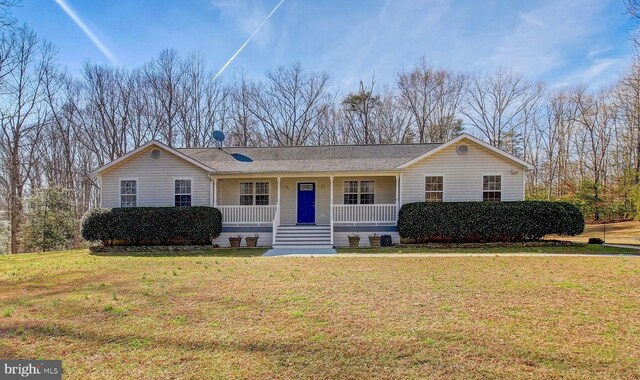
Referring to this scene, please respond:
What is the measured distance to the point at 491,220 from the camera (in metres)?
13.2

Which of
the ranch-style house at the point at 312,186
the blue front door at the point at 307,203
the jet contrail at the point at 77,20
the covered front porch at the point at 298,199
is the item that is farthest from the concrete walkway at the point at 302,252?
the jet contrail at the point at 77,20

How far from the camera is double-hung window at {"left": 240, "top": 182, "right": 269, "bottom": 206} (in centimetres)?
1590

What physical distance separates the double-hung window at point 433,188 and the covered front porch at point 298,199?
51.5 inches

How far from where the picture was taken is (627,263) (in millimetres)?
8859

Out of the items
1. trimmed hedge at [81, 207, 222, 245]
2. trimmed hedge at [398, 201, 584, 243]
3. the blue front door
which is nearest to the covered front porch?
the blue front door

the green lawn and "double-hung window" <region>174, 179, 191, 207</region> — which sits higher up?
"double-hung window" <region>174, 179, 191, 207</region>

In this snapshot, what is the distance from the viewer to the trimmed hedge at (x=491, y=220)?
42.5ft

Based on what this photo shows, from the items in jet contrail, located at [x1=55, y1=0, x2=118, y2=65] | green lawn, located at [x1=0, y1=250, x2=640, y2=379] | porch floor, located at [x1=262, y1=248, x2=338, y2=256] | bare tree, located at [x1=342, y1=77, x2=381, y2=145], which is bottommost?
porch floor, located at [x1=262, y1=248, x2=338, y2=256]

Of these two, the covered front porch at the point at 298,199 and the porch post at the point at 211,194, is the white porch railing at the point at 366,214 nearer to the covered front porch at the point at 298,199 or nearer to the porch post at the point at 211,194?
the covered front porch at the point at 298,199

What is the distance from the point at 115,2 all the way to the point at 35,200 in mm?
12698

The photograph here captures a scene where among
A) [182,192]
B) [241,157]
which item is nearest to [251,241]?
[182,192]

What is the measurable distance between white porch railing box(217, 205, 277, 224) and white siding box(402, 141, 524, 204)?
6.46 m

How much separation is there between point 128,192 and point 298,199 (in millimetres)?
8197

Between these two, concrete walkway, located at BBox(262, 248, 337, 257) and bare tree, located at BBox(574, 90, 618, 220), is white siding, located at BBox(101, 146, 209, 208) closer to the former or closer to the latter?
concrete walkway, located at BBox(262, 248, 337, 257)
